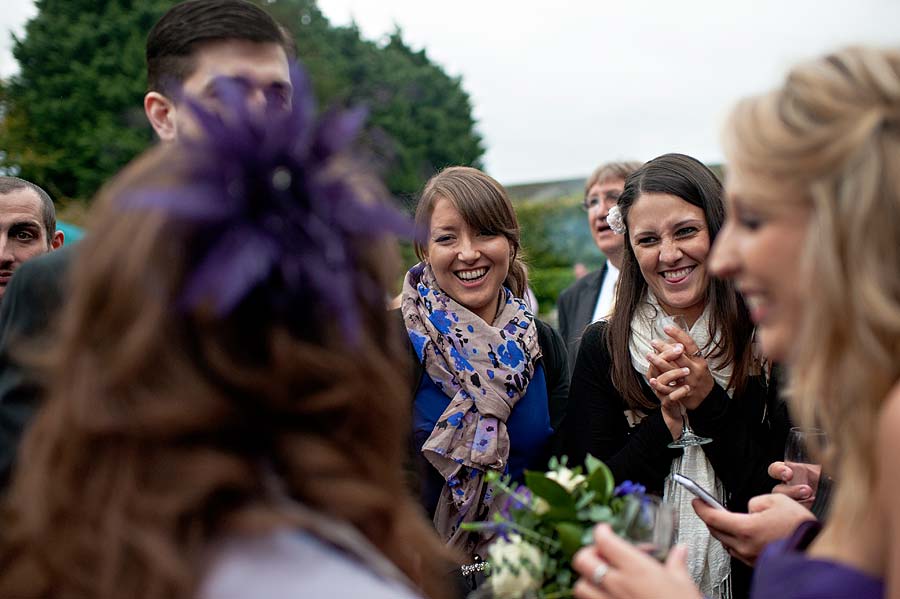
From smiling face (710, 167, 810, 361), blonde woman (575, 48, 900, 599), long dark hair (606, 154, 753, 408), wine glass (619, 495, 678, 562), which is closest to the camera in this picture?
blonde woman (575, 48, 900, 599)

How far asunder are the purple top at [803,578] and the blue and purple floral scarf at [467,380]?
1938 mm

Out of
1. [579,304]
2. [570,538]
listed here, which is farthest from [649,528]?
[579,304]

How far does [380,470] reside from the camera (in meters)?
1.51

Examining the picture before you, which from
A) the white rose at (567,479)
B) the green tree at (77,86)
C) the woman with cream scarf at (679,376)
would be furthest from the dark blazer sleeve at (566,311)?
the green tree at (77,86)

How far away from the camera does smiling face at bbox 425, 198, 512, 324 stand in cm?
417

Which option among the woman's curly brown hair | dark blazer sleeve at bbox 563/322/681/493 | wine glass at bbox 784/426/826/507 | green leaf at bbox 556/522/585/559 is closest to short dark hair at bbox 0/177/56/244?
dark blazer sleeve at bbox 563/322/681/493

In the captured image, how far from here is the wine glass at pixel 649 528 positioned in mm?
1882

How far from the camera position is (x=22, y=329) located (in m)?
2.09

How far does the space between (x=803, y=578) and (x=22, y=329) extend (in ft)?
6.21

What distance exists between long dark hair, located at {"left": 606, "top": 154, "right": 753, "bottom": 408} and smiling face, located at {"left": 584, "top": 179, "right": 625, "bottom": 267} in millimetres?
2797

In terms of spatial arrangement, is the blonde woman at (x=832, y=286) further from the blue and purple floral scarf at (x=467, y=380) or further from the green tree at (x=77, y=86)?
the green tree at (x=77, y=86)

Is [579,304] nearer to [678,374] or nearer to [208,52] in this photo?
[678,374]

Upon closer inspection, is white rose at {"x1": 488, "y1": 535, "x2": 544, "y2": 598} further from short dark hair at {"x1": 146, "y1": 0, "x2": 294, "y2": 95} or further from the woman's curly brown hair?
short dark hair at {"x1": 146, "y1": 0, "x2": 294, "y2": 95}

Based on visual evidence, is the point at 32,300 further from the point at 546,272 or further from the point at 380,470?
the point at 546,272
